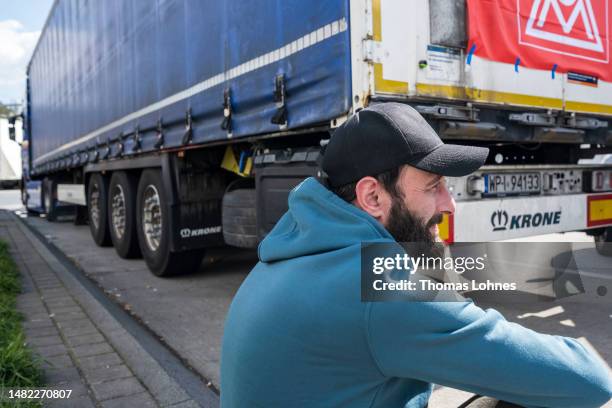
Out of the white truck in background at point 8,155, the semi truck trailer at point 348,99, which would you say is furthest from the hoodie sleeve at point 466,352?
the white truck in background at point 8,155

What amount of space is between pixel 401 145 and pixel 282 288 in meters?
0.40

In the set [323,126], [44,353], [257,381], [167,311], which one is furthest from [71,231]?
[257,381]

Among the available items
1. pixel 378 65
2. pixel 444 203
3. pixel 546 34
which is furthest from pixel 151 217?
pixel 444 203

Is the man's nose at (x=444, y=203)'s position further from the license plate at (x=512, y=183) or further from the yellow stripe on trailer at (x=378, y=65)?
the license plate at (x=512, y=183)

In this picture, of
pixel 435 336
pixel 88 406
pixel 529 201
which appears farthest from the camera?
pixel 529 201

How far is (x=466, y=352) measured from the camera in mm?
1033

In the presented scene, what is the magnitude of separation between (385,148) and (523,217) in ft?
8.99

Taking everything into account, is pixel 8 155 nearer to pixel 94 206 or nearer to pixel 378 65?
pixel 94 206

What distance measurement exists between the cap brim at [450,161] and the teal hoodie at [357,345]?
0.18 metres

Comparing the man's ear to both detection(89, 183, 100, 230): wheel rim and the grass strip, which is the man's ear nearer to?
the grass strip

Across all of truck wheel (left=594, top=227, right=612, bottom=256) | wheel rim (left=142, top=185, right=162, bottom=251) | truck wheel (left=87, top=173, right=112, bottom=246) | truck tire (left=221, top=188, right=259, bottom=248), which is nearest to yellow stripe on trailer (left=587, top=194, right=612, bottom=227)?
truck wheel (left=594, top=227, right=612, bottom=256)

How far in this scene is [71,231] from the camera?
11945 millimetres

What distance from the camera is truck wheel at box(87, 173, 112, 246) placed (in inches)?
312

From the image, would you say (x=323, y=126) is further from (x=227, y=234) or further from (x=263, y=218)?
(x=227, y=234)
